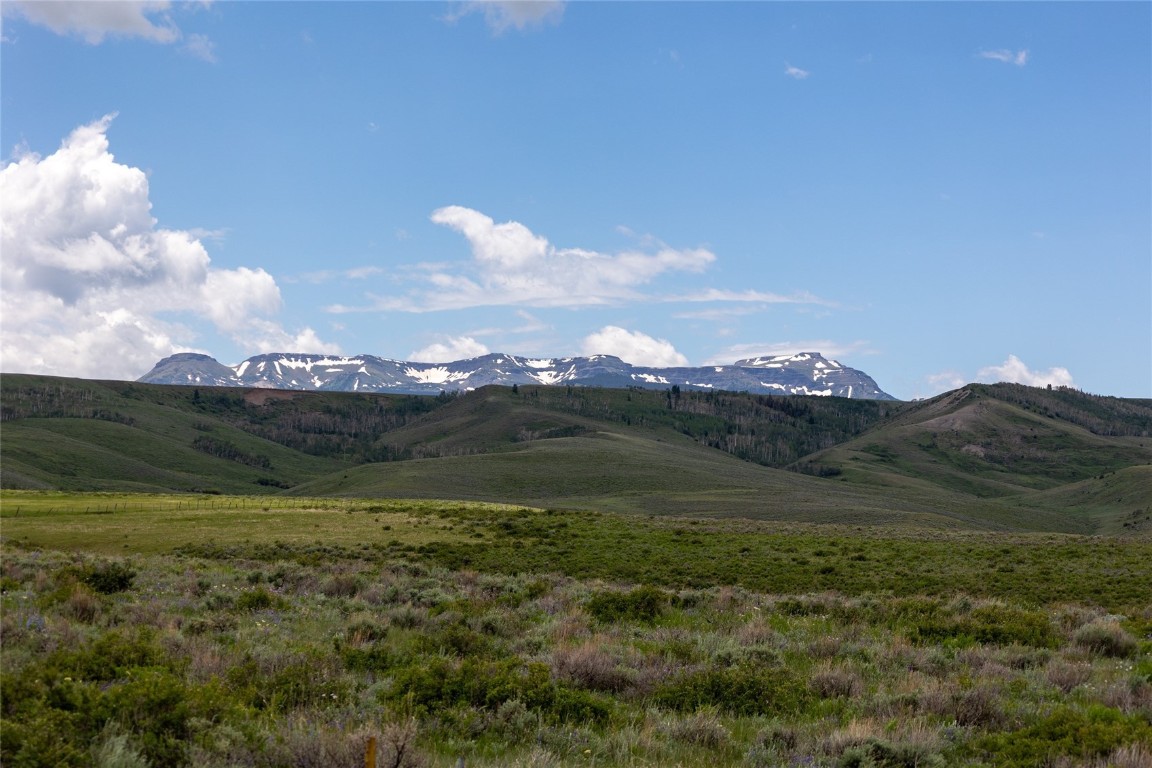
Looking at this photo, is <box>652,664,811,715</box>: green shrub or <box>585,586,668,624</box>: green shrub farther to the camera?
<box>585,586,668,624</box>: green shrub

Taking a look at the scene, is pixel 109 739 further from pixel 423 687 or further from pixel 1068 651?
pixel 1068 651

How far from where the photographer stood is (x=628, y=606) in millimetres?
17469

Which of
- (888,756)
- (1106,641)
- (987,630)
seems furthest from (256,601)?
(1106,641)

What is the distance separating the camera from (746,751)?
796 cm

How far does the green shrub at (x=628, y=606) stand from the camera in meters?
16.9

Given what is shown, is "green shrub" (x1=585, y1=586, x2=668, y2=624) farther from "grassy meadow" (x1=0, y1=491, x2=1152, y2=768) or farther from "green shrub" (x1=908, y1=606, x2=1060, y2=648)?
"green shrub" (x1=908, y1=606, x2=1060, y2=648)

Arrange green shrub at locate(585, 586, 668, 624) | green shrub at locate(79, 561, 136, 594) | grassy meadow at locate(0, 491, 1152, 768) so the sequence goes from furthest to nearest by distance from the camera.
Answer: green shrub at locate(79, 561, 136, 594), green shrub at locate(585, 586, 668, 624), grassy meadow at locate(0, 491, 1152, 768)

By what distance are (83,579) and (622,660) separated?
13231 mm

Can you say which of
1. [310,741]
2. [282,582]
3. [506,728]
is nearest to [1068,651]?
[506,728]

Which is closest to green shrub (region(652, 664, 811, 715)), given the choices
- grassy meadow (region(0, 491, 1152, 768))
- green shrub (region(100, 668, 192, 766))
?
grassy meadow (region(0, 491, 1152, 768))

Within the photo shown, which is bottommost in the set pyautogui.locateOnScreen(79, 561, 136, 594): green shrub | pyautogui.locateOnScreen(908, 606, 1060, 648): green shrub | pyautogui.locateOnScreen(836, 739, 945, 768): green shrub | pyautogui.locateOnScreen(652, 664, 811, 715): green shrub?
pyautogui.locateOnScreen(79, 561, 136, 594): green shrub

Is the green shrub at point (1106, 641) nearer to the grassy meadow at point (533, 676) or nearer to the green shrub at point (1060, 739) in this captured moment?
the grassy meadow at point (533, 676)

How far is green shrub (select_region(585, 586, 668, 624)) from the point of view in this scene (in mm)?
16906

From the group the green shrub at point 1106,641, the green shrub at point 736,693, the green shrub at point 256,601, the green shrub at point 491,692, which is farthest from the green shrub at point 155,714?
the green shrub at point 1106,641
